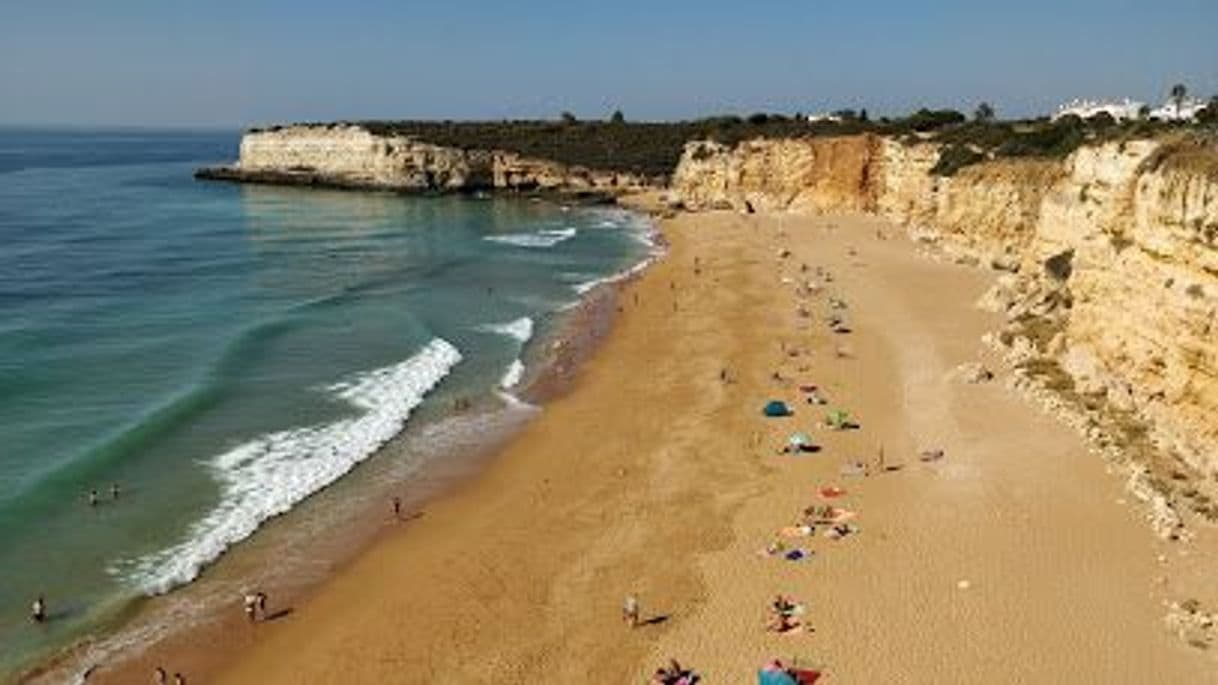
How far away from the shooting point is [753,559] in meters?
21.8

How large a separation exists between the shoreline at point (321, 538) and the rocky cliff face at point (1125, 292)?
1427 cm

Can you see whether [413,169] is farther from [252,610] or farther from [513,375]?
[252,610]

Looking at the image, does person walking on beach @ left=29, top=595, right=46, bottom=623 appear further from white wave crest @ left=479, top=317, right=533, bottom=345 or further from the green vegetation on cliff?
the green vegetation on cliff

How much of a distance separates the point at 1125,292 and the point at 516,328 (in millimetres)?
22423

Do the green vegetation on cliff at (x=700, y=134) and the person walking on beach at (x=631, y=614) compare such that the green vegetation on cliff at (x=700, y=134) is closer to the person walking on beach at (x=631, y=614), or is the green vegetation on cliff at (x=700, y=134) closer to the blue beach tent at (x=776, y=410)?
the blue beach tent at (x=776, y=410)

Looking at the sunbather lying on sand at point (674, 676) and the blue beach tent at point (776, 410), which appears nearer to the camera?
the sunbather lying on sand at point (674, 676)

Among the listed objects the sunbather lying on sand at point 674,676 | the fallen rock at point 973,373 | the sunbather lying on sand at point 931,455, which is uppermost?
the fallen rock at point 973,373

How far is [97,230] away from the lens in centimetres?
6906

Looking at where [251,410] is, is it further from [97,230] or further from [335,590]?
[97,230]

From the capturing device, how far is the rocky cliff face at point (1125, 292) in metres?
22.7

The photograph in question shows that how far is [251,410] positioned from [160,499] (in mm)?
6543

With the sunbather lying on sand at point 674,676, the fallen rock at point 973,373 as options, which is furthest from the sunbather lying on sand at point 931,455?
the sunbather lying on sand at point 674,676

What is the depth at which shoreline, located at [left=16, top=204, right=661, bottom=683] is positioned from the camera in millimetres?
19234

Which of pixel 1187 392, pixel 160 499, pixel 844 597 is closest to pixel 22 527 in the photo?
pixel 160 499
